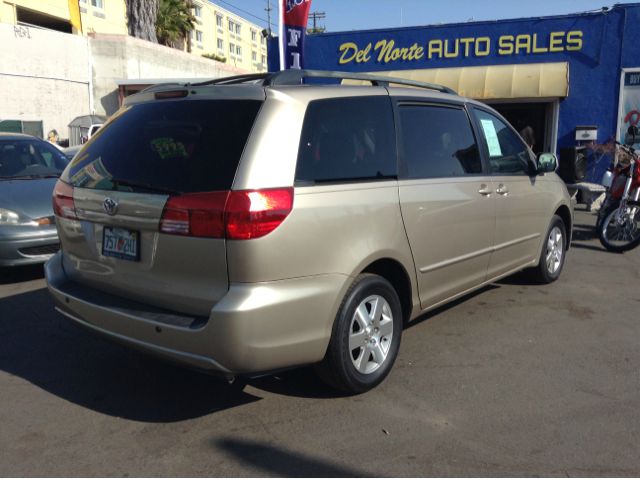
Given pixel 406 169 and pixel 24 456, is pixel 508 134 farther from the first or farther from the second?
pixel 24 456

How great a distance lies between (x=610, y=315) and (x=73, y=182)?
175 inches

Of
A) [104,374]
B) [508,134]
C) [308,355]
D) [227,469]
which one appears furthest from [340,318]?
[508,134]

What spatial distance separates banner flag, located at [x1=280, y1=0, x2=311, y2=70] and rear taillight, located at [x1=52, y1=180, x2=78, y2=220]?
7769mm

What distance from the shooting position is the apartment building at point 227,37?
6188 centimetres

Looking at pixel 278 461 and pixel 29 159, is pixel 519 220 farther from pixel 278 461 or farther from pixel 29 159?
pixel 29 159

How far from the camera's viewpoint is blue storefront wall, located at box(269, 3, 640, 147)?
12.0m

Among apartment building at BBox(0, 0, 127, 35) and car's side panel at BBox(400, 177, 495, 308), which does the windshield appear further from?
apartment building at BBox(0, 0, 127, 35)

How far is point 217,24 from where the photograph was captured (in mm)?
66750

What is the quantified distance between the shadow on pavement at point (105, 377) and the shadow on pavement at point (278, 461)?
443 mm

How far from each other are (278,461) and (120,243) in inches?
56.5

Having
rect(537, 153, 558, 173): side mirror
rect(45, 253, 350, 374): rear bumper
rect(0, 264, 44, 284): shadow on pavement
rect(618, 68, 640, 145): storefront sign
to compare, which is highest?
rect(618, 68, 640, 145): storefront sign

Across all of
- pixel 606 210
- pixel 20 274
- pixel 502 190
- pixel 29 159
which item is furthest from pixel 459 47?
pixel 20 274

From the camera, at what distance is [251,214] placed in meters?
2.77

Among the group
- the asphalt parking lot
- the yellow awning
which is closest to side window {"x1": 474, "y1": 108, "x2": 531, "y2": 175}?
the asphalt parking lot
